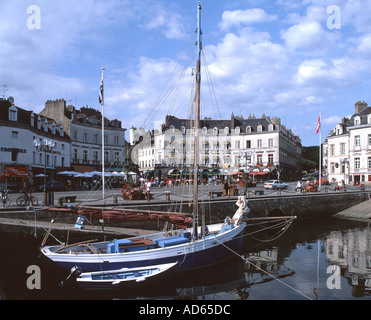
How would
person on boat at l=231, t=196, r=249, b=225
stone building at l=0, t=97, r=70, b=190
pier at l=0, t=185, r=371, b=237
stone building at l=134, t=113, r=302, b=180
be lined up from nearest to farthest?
pier at l=0, t=185, r=371, b=237, person on boat at l=231, t=196, r=249, b=225, stone building at l=0, t=97, r=70, b=190, stone building at l=134, t=113, r=302, b=180

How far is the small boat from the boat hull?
0.21 m

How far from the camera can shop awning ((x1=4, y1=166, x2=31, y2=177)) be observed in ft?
124

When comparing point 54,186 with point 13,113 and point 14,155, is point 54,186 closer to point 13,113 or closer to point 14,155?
point 14,155

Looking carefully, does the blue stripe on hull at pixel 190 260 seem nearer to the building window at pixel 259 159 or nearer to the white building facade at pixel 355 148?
the white building facade at pixel 355 148

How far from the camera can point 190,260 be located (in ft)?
47.9

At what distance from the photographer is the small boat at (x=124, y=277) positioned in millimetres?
12711

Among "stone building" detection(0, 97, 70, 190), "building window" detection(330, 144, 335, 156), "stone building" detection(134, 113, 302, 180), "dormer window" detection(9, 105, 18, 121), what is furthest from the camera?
"stone building" detection(134, 113, 302, 180)

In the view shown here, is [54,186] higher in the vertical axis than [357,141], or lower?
lower

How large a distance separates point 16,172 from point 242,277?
33108 mm

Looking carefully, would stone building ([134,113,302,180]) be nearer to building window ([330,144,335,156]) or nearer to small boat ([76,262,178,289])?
building window ([330,144,335,156])

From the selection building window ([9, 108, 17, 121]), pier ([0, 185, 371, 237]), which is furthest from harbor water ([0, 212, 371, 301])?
building window ([9, 108, 17, 121])

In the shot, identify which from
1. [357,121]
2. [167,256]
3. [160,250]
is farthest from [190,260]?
[357,121]

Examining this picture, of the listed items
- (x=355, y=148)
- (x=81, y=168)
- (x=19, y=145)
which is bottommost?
(x=81, y=168)
